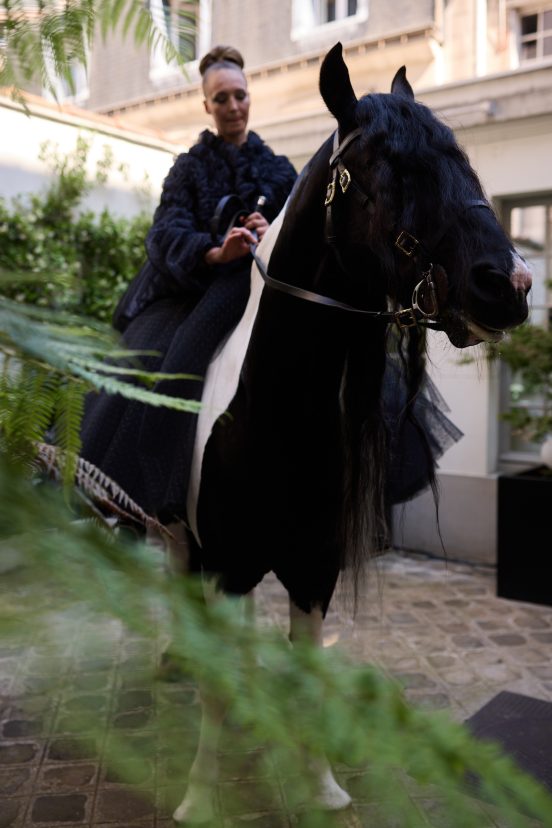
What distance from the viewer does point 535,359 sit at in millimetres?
5059

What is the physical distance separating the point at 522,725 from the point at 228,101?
2735 millimetres

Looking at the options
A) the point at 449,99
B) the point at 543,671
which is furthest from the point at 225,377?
the point at 449,99

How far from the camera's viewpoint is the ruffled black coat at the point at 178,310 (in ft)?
8.17

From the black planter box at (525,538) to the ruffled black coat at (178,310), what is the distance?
2.71 m

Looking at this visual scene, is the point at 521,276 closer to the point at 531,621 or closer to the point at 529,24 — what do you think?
the point at 531,621

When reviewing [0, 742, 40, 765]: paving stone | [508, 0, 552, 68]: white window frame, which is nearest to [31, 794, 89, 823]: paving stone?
[0, 742, 40, 765]: paving stone

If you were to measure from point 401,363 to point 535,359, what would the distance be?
10.9ft

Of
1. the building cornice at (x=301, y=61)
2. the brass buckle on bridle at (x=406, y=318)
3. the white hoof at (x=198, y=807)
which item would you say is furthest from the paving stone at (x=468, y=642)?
the building cornice at (x=301, y=61)

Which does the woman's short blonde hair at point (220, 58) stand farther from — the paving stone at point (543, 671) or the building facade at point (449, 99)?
the paving stone at point (543, 671)

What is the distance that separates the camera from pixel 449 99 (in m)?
6.05

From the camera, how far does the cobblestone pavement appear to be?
1.32ft

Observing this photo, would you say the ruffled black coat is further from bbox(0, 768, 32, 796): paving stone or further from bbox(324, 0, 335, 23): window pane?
bbox(324, 0, 335, 23): window pane

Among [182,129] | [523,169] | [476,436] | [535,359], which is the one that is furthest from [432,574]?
[182,129]

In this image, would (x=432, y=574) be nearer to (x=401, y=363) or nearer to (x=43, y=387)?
(x=401, y=363)
